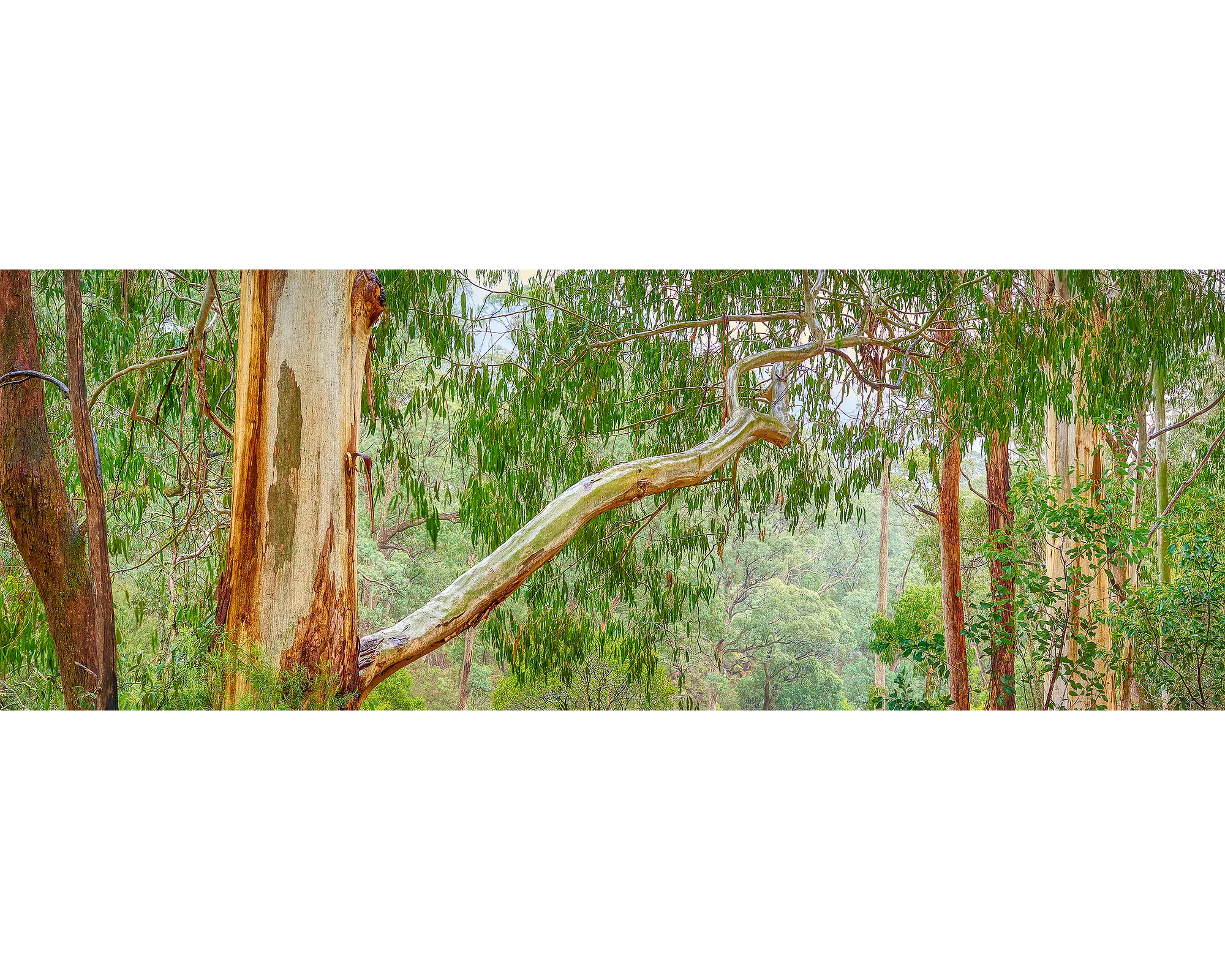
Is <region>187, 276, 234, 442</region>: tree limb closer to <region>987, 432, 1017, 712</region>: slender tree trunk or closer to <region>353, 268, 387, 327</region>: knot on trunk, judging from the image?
<region>353, 268, 387, 327</region>: knot on trunk

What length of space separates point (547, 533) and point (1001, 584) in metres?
1.64

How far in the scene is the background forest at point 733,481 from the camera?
3.02 metres

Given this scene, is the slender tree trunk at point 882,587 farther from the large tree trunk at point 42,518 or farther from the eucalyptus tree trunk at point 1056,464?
the large tree trunk at point 42,518

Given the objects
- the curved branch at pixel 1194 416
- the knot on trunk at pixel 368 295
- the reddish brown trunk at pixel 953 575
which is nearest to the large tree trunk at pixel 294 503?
the knot on trunk at pixel 368 295

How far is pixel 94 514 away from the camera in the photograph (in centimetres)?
286

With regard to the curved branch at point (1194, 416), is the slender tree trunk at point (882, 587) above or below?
below

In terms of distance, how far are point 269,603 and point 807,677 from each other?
1.72 metres

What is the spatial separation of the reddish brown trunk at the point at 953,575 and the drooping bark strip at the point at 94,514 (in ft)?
8.92

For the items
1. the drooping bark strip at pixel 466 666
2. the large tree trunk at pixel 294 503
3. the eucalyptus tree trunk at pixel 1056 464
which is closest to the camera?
the large tree trunk at pixel 294 503

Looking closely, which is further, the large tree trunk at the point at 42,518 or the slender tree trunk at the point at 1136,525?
the slender tree trunk at the point at 1136,525

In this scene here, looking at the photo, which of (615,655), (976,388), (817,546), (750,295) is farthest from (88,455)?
(976,388)

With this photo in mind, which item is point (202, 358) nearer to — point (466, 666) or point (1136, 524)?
point (466, 666)

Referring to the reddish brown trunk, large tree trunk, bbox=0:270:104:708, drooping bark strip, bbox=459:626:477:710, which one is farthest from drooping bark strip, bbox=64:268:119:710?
the reddish brown trunk

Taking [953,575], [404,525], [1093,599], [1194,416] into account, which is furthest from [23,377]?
[1194,416]
